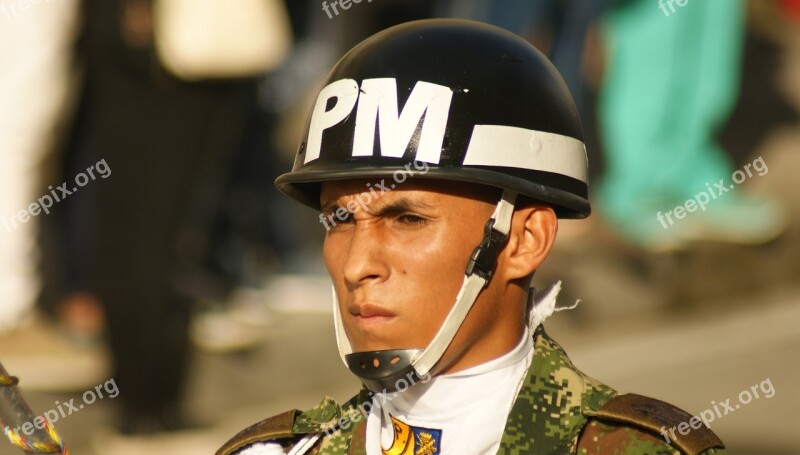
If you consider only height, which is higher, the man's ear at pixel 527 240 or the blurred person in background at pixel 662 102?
the blurred person in background at pixel 662 102

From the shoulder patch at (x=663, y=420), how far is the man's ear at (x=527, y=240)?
37 cm

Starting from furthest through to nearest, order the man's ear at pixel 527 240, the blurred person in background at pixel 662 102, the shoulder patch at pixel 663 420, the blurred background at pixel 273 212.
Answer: the blurred person in background at pixel 662 102, the blurred background at pixel 273 212, the man's ear at pixel 527 240, the shoulder patch at pixel 663 420

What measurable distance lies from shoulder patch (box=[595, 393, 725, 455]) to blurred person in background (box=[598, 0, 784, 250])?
323 inches

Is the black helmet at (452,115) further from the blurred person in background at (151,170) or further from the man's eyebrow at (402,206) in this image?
the blurred person in background at (151,170)

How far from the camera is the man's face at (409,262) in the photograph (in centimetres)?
305

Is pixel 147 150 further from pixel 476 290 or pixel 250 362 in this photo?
pixel 476 290

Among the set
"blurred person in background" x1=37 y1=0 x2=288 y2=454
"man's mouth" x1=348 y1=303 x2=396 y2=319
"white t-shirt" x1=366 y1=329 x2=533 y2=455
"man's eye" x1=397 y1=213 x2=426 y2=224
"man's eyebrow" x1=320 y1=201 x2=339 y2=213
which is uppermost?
"blurred person in background" x1=37 y1=0 x2=288 y2=454

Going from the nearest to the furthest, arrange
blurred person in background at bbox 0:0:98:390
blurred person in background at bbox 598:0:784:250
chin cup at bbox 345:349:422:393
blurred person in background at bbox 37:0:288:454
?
chin cup at bbox 345:349:422:393, blurred person in background at bbox 37:0:288:454, blurred person in background at bbox 0:0:98:390, blurred person in background at bbox 598:0:784:250

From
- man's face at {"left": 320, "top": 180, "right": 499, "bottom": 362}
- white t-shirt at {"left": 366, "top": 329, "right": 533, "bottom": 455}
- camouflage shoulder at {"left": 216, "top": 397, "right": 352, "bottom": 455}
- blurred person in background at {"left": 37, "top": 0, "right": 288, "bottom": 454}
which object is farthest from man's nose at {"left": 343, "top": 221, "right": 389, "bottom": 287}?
blurred person in background at {"left": 37, "top": 0, "right": 288, "bottom": 454}

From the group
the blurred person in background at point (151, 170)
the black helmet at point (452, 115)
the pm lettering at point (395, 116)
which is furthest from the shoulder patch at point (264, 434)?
the blurred person in background at point (151, 170)

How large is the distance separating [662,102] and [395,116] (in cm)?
865

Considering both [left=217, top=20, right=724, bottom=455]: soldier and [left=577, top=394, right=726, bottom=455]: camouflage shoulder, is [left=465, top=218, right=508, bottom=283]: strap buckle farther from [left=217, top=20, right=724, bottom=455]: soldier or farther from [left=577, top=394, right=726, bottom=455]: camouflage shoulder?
[left=577, top=394, right=726, bottom=455]: camouflage shoulder

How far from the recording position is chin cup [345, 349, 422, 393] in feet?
9.96

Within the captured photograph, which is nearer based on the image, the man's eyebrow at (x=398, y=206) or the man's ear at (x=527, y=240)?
the man's eyebrow at (x=398, y=206)
